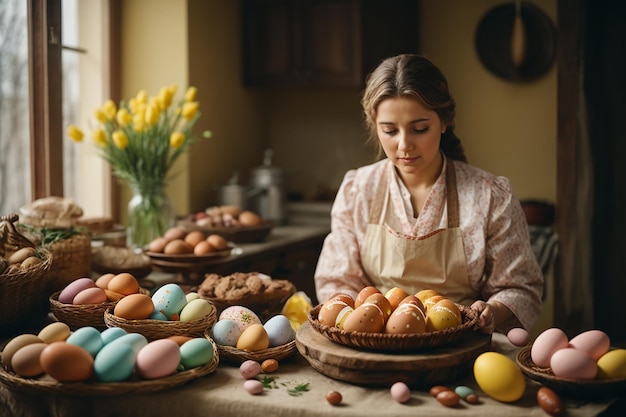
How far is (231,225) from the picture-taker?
3.66 m

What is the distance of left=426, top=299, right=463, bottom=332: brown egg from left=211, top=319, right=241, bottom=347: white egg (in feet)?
1.56

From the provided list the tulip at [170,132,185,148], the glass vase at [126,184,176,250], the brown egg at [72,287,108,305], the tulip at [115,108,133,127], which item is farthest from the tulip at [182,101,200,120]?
the brown egg at [72,287,108,305]

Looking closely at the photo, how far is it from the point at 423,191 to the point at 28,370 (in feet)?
4.55

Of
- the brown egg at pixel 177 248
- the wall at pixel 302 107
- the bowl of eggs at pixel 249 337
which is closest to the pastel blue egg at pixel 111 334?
the bowl of eggs at pixel 249 337

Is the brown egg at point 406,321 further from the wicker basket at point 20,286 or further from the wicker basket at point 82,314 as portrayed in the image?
the wicker basket at point 20,286

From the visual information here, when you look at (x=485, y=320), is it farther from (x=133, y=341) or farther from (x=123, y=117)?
(x=123, y=117)

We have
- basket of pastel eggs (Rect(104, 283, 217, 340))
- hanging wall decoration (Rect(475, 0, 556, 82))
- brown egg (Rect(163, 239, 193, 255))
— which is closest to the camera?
basket of pastel eggs (Rect(104, 283, 217, 340))

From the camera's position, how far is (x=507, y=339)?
6.34ft

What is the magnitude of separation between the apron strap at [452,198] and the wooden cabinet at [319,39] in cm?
190

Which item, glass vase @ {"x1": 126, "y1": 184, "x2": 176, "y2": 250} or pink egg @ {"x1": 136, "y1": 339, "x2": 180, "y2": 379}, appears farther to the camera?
glass vase @ {"x1": 126, "y1": 184, "x2": 176, "y2": 250}

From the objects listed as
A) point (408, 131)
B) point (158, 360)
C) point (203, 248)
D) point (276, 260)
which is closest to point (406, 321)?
point (158, 360)

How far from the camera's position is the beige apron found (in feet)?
7.72

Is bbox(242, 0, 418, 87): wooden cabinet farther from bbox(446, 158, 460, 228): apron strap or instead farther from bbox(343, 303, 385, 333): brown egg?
bbox(343, 303, 385, 333): brown egg

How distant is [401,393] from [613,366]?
441mm
